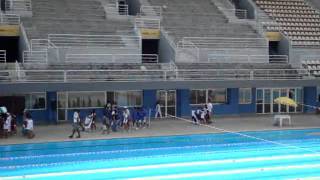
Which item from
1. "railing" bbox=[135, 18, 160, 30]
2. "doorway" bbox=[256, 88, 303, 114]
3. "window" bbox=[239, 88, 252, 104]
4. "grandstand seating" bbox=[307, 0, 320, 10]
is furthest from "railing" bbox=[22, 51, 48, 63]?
"grandstand seating" bbox=[307, 0, 320, 10]

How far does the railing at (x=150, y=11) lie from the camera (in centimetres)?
3312

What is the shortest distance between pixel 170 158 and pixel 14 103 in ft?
31.1

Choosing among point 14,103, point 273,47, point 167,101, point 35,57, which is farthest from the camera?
point 273,47

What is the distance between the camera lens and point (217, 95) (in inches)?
1153

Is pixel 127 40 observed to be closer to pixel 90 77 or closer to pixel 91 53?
pixel 91 53

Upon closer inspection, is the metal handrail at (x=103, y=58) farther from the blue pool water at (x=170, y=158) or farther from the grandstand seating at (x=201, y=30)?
the blue pool water at (x=170, y=158)

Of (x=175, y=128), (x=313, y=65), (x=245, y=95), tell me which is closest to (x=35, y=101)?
(x=175, y=128)

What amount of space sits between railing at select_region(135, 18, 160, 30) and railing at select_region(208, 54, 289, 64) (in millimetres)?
3773

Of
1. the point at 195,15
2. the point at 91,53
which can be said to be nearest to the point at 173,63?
the point at 91,53

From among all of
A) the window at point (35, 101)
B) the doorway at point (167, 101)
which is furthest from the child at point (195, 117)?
the window at point (35, 101)

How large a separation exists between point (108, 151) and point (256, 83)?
35.0 ft

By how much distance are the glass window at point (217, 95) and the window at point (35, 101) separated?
892cm

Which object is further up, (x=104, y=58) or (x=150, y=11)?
(x=150, y=11)

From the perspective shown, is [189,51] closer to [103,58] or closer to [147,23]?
[147,23]
